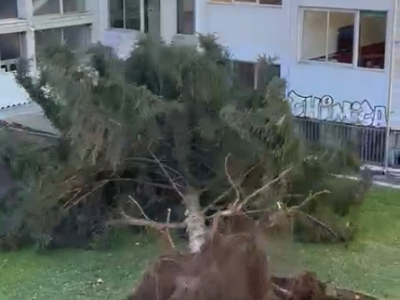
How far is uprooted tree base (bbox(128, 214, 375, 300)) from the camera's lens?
10.9 metres

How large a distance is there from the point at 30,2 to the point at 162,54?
37.7 feet

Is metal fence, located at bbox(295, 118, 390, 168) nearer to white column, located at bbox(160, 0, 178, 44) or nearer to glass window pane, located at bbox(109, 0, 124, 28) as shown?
white column, located at bbox(160, 0, 178, 44)

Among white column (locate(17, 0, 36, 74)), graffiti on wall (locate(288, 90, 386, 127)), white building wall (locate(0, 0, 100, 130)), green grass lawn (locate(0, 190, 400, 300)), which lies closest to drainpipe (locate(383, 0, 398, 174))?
graffiti on wall (locate(288, 90, 386, 127))

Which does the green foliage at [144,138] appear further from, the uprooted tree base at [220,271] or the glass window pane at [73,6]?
the glass window pane at [73,6]

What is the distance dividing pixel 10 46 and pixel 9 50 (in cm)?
13

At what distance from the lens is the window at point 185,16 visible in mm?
26031

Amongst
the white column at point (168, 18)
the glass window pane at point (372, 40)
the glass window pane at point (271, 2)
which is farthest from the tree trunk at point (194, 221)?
the white column at point (168, 18)

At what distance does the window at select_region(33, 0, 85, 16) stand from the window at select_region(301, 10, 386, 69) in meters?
8.68

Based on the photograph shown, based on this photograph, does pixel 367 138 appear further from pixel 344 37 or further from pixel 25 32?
pixel 25 32

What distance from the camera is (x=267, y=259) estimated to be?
11.4 m

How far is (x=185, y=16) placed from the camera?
1033 inches

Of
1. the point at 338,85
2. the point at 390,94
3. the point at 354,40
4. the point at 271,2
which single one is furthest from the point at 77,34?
the point at 390,94

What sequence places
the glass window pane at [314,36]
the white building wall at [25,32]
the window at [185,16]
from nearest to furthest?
the glass window pane at [314,36], the white building wall at [25,32], the window at [185,16]

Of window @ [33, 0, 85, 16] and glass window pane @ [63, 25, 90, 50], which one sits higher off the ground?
window @ [33, 0, 85, 16]
